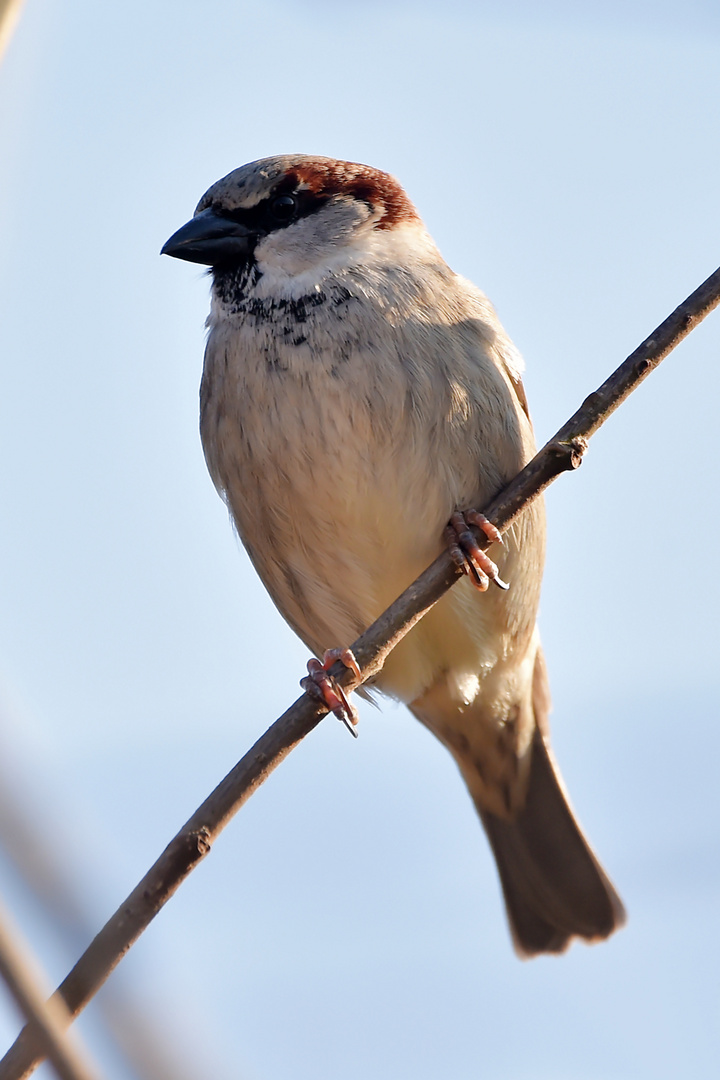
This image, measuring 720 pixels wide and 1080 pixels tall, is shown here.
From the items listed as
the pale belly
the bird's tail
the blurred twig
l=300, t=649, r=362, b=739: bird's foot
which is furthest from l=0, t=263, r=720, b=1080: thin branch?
the bird's tail

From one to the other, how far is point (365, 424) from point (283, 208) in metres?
0.76

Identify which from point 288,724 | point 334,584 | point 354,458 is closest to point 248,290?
point 354,458

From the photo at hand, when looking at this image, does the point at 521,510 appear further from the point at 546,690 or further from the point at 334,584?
the point at 546,690

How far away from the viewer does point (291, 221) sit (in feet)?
10.3

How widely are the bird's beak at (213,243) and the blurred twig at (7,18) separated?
1803mm

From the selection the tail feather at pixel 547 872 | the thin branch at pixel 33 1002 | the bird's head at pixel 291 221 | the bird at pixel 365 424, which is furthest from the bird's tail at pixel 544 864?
the thin branch at pixel 33 1002

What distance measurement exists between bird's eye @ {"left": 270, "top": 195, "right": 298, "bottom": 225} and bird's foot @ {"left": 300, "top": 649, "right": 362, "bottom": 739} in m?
1.22

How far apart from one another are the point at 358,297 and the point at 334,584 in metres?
0.76

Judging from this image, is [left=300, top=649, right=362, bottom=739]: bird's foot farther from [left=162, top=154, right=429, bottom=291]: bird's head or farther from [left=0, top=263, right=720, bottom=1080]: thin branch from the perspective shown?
[left=162, top=154, right=429, bottom=291]: bird's head

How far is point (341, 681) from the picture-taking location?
2.30m

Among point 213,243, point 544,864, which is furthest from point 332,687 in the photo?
point 544,864

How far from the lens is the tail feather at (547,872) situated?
3.71 m

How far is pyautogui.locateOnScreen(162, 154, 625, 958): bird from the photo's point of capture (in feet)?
9.15

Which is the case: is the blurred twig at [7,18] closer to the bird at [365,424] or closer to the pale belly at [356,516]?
the bird at [365,424]
